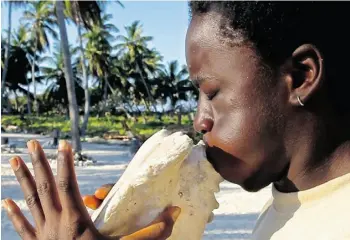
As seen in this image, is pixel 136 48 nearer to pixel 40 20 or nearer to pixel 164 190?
pixel 40 20

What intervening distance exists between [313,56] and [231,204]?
694 cm

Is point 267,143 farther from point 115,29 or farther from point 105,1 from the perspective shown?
point 115,29

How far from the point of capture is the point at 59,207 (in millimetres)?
867

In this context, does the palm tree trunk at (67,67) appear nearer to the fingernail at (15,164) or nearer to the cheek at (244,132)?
the fingernail at (15,164)

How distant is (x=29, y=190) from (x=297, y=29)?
23.0 inches

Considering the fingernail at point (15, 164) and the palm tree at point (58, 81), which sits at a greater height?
the fingernail at point (15, 164)

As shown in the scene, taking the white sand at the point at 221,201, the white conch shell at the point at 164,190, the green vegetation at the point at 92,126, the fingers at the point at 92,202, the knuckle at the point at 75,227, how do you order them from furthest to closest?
1. the green vegetation at the point at 92,126
2. the white sand at the point at 221,201
3. the fingers at the point at 92,202
4. the white conch shell at the point at 164,190
5. the knuckle at the point at 75,227

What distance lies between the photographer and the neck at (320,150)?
0.88 metres

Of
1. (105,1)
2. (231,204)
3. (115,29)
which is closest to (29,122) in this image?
(115,29)

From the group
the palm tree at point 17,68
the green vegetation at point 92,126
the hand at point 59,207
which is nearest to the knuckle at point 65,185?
the hand at point 59,207

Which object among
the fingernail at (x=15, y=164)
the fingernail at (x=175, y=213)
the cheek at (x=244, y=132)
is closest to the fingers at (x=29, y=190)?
the fingernail at (x=15, y=164)

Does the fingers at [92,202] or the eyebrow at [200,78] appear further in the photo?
the fingers at [92,202]

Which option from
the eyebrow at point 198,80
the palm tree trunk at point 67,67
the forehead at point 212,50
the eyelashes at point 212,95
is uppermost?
the forehead at point 212,50

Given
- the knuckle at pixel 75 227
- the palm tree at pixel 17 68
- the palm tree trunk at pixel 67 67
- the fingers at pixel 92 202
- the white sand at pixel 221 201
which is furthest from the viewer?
the palm tree at pixel 17 68
